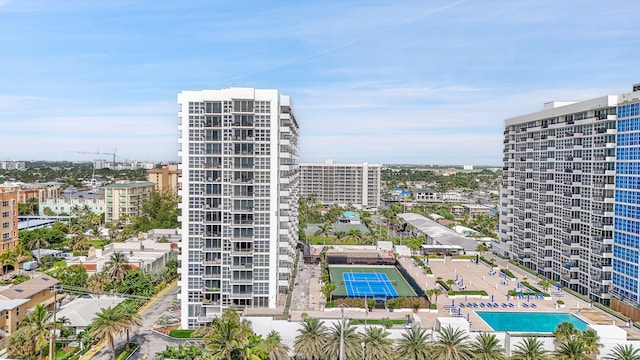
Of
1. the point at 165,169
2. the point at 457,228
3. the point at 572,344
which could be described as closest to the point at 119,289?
the point at 572,344

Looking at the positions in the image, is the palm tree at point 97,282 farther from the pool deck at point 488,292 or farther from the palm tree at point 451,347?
the palm tree at point 451,347

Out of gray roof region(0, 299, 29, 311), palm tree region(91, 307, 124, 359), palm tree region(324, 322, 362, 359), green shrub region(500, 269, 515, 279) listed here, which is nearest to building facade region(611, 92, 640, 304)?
green shrub region(500, 269, 515, 279)

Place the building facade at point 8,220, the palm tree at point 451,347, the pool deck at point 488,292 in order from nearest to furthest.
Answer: the palm tree at point 451,347
the pool deck at point 488,292
the building facade at point 8,220

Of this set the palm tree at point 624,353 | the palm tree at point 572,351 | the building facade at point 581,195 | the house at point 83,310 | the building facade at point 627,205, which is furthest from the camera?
the building facade at point 581,195

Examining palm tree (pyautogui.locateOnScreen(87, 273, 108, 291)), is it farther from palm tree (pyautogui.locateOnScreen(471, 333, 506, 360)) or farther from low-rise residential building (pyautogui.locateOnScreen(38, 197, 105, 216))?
low-rise residential building (pyautogui.locateOnScreen(38, 197, 105, 216))

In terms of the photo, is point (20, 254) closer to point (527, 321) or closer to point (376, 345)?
point (376, 345)

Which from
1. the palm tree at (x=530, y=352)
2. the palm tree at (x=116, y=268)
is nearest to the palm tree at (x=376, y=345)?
the palm tree at (x=530, y=352)

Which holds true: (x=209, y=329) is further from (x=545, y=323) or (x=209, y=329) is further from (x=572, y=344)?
(x=545, y=323)
